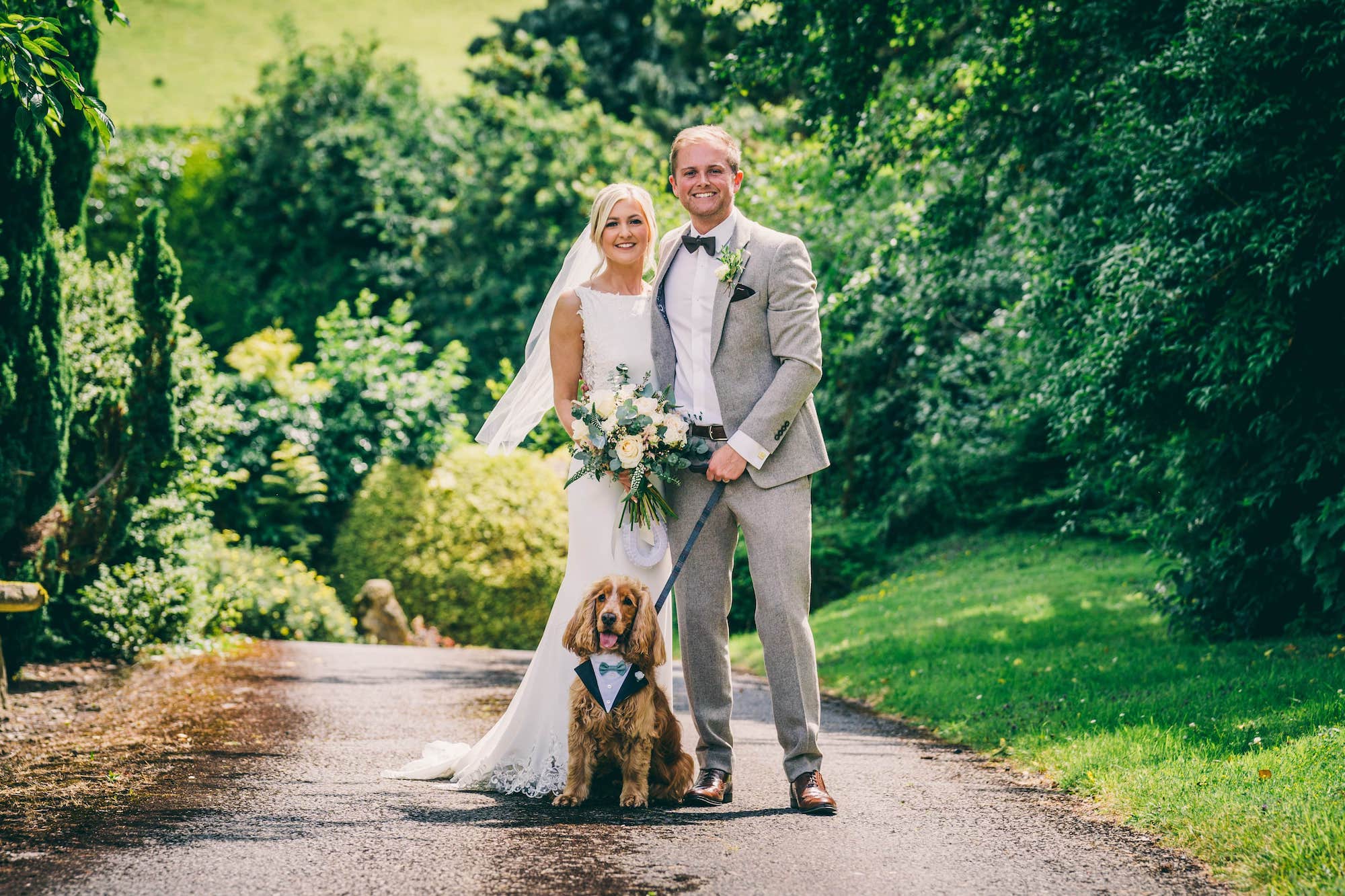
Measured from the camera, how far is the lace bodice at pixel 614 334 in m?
5.21

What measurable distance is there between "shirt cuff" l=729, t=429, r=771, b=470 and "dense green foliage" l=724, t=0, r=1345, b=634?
13.0 ft

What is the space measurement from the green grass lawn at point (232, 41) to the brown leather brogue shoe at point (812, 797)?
3143cm

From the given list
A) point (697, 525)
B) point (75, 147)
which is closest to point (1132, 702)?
point (697, 525)

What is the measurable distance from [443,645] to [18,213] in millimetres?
7896

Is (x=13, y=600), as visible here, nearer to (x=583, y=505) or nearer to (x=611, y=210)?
(x=583, y=505)

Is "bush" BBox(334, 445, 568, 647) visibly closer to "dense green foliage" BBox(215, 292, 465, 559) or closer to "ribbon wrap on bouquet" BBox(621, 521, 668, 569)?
"dense green foliage" BBox(215, 292, 465, 559)

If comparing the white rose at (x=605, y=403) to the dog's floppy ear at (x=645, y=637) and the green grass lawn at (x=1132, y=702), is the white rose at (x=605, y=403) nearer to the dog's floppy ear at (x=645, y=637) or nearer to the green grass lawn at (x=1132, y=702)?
the dog's floppy ear at (x=645, y=637)

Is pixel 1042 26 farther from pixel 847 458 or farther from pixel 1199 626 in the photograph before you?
pixel 847 458

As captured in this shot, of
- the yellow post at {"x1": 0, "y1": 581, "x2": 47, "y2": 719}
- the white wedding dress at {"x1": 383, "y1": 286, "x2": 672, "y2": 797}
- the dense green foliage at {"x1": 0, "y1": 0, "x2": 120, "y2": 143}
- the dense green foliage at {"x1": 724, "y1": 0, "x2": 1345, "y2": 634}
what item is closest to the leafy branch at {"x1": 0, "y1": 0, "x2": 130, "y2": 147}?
the dense green foliage at {"x1": 0, "y1": 0, "x2": 120, "y2": 143}

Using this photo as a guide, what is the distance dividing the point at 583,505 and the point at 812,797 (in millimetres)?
1587

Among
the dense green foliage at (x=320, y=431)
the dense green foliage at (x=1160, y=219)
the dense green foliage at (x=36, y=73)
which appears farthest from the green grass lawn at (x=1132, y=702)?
the dense green foliage at (x=320, y=431)

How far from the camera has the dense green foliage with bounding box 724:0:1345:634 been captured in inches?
281

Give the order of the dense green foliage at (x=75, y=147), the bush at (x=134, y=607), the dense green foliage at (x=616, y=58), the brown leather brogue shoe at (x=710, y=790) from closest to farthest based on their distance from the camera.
Answer: the brown leather brogue shoe at (x=710, y=790) → the dense green foliage at (x=75, y=147) → the bush at (x=134, y=607) → the dense green foliage at (x=616, y=58)

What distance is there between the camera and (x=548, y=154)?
79.2ft
